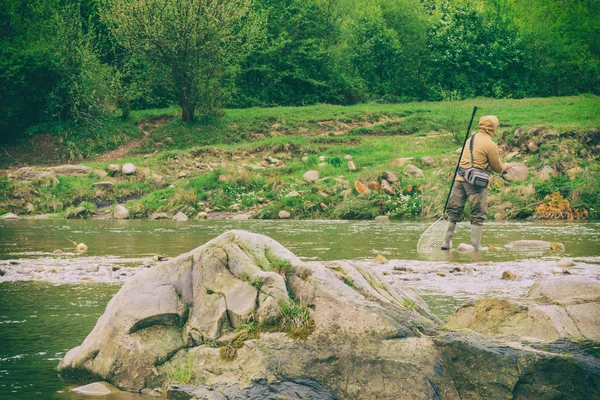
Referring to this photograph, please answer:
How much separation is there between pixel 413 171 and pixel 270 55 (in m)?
25.2

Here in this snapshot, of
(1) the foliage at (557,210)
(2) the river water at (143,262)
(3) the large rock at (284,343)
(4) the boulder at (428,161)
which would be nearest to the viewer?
(3) the large rock at (284,343)

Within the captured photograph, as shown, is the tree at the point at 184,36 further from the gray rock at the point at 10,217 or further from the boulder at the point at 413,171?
the boulder at the point at 413,171

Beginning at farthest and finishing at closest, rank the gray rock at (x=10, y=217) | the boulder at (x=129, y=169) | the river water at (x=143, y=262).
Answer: the boulder at (x=129, y=169)
the gray rock at (x=10, y=217)
the river water at (x=143, y=262)

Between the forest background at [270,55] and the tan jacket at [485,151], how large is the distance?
24.4m

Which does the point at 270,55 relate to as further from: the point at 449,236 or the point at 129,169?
the point at 449,236

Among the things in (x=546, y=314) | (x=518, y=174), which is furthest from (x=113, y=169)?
(x=546, y=314)

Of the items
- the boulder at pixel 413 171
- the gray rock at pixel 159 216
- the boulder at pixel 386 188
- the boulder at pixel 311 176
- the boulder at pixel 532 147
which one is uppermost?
the boulder at pixel 532 147

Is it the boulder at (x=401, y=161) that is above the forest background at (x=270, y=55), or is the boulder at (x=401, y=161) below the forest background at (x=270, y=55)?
below

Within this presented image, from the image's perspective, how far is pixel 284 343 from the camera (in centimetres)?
656

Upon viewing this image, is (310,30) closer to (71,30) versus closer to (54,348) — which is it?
(71,30)

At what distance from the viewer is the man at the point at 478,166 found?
49.9 feet

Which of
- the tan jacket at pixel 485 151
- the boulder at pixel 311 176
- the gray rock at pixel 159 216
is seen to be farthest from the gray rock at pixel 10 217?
the tan jacket at pixel 485 151

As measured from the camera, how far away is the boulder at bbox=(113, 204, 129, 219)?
2884cm

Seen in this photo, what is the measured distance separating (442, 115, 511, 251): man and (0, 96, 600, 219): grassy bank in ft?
32.3
